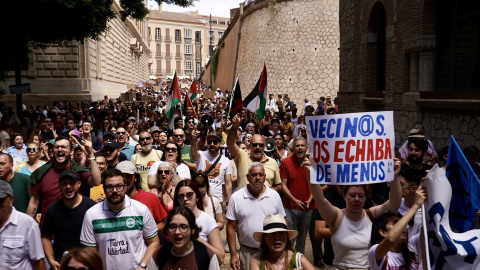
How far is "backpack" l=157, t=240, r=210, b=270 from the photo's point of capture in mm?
3787

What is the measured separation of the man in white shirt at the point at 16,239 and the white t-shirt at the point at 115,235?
40 centimetres

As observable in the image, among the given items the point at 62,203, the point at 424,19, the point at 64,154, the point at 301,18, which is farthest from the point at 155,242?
the point at 301,18

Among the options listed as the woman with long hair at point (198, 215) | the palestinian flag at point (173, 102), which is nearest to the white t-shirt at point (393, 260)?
the woman with long hair at point (198, 215)

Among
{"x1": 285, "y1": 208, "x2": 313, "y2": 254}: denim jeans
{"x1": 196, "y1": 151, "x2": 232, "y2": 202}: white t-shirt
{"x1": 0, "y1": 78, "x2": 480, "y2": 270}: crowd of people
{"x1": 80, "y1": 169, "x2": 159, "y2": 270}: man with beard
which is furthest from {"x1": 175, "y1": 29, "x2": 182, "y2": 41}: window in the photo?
{"x1": 80, "y1": 169, "x2": 159, "y2": 270}: man with beard

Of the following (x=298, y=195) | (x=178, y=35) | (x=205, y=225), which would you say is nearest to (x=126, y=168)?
(x=205, y=225)

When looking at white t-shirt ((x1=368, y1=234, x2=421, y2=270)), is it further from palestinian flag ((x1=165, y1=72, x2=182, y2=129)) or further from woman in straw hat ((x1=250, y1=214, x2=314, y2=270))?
palestinian flag ((x1=165, y1=72, x2=182, y2=129))

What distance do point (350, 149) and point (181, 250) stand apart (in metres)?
1.62

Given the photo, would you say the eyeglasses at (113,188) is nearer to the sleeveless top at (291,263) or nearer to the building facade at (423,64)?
the sleeveless top at (291,263)

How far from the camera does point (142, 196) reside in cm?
502

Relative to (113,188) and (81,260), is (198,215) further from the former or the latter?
(81,260)

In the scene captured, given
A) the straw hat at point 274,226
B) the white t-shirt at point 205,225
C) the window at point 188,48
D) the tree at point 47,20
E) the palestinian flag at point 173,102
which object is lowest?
the white t-shirt at point 205,225

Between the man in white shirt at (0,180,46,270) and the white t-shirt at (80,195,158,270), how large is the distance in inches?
15.7

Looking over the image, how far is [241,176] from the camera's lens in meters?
7.32

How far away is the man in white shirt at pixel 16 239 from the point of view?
4.22 meters
